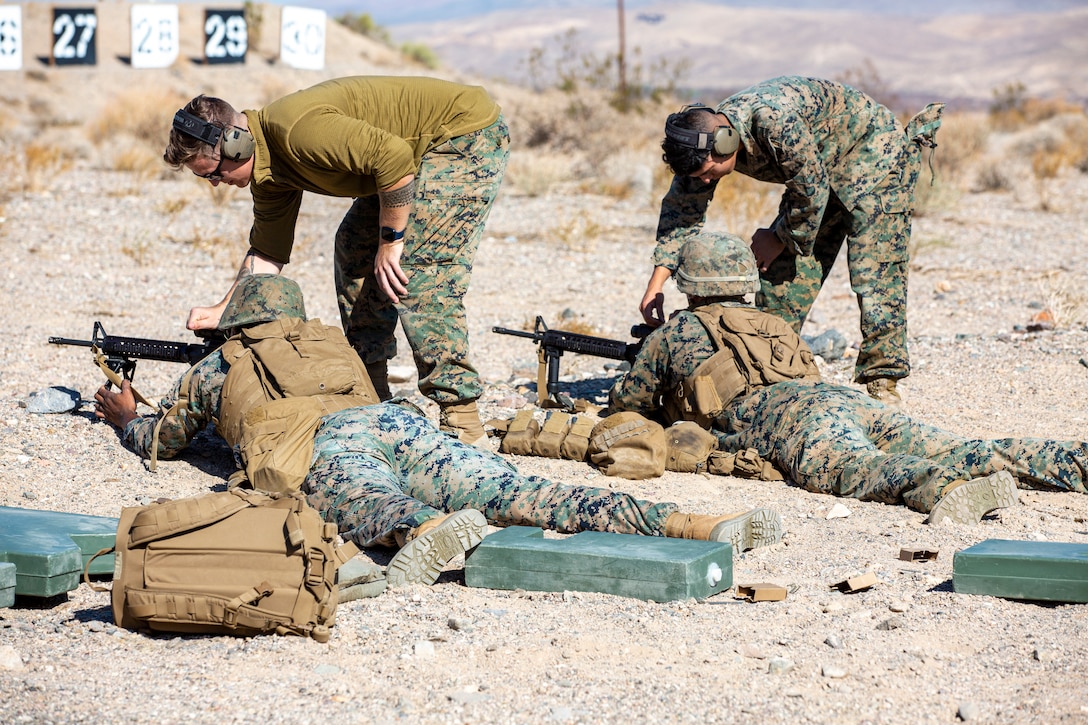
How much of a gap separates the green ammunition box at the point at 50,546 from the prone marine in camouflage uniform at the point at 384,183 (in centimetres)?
134

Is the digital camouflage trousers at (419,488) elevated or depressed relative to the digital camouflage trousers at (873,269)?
depressed

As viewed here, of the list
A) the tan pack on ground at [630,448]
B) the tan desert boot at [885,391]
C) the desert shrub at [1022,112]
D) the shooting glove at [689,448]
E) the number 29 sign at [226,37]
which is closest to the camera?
the tan pack on ground at [630,448]

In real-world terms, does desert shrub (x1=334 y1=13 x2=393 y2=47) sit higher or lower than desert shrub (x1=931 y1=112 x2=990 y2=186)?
higher

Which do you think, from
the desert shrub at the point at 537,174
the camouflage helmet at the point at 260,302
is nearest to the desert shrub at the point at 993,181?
the desert shrub at the point at 537,174

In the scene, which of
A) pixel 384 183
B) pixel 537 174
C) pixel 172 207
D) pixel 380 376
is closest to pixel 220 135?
pixel 384 183

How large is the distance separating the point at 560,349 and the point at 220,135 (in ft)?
7.45

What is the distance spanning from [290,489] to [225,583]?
968mm

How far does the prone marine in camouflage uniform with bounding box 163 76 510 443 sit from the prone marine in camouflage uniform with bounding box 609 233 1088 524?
893 millimetres

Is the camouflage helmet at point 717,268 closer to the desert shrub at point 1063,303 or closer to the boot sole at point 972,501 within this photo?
the boot sole at point 972,501

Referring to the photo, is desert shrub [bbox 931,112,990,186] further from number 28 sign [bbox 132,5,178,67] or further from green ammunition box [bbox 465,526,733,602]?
number 28 sign [bbox 132,5,178,67]

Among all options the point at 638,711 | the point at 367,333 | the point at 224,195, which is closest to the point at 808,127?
the point at 367,333

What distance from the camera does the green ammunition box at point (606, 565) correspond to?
3.72m

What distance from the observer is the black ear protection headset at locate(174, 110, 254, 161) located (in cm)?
467

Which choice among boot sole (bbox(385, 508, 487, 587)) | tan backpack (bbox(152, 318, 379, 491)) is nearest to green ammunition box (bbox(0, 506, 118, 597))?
tan backpack (bbox(152, 318, 379, 491))
